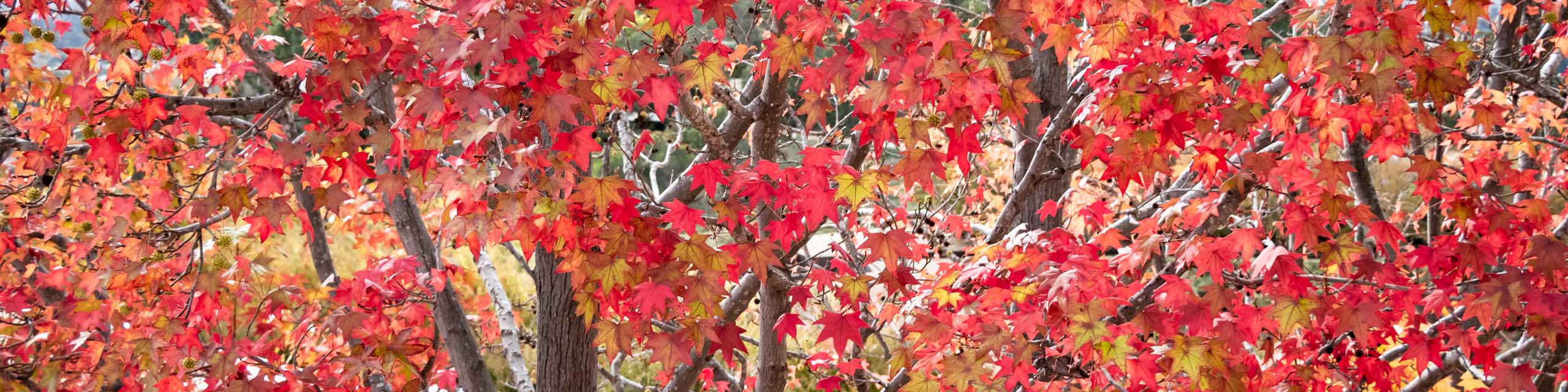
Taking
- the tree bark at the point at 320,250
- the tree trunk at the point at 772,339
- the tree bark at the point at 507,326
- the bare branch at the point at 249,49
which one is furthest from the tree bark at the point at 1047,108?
the tree bark at the point at 320,250

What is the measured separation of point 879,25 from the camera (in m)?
2.55

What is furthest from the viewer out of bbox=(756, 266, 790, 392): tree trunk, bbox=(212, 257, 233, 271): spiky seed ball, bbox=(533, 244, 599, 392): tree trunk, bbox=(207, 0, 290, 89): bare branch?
bbox=(533, 244, 599, 392): tree trunk

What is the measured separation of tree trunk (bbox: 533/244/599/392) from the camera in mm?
3639

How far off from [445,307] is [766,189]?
163cm

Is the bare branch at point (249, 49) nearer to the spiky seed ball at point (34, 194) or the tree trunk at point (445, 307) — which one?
the tree trunk at point (445, 307)

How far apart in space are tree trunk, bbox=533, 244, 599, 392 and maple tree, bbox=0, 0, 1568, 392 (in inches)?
0.4

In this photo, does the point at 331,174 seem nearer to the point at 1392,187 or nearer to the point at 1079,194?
the point at 1079,194

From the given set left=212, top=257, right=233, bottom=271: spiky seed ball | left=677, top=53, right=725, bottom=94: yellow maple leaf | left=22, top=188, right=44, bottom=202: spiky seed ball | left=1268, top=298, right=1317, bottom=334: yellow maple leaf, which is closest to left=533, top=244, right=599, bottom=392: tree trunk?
left=212, top=257, right=233, bottom=271: spiky seed ball

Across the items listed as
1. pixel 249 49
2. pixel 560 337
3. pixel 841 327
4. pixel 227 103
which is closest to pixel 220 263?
pixel 227 103

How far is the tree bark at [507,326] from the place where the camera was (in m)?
4.26

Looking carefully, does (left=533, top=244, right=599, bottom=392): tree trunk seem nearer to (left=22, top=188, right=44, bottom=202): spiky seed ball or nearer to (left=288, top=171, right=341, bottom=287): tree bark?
(left=288, top=171, right=341, bottom=287): tree bark

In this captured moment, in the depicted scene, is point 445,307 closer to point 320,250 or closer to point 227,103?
point 320,250

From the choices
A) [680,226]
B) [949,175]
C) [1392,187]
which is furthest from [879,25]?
[1392,187]

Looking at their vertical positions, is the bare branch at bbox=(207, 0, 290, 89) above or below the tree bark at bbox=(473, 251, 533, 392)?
above
